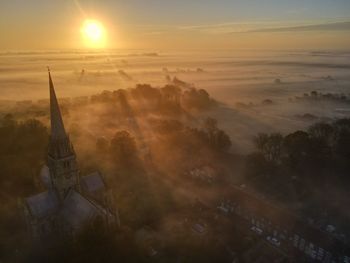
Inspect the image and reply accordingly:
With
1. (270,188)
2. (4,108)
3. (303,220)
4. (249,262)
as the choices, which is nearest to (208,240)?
(249,262)

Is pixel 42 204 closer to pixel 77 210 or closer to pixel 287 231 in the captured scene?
pixel 77 210

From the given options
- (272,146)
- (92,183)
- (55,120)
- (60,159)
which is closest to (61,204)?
(92,183)

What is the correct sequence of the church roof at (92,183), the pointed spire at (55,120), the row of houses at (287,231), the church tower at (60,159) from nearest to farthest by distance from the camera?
the pointed spire at (55,120) < the church tower at (60,159) < the row of houses at (287,231) < the church roof at (92,183)

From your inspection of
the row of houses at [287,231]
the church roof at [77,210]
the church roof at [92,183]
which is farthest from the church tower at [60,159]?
the row of houses at [287,231]

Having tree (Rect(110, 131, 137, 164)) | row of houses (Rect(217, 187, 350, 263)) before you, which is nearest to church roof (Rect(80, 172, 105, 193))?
row of houses (Rect(217, 187, 350, 263))

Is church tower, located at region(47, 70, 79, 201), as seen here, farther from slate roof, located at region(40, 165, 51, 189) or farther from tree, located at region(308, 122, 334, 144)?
tree, located at region(308, 122, 334, 144)

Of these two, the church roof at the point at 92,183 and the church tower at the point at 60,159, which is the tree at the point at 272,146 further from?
the church tower at the point at 60,159
